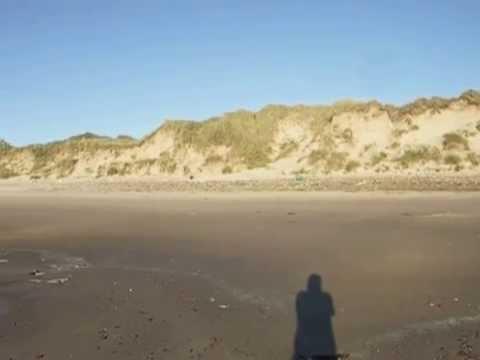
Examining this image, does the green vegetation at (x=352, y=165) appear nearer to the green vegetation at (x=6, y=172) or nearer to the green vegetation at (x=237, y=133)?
the green vegetation at (x=237, y=133)

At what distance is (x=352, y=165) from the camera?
31.4 m

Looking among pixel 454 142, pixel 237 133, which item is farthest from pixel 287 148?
pixel 454 142

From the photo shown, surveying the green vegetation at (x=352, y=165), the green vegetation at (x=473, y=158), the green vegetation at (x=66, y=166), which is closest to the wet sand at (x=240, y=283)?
the green vegetation at (x=473, y=158)

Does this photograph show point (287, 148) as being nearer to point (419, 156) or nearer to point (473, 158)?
point (419, 156)

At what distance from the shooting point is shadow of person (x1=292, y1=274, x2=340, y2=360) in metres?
5.99

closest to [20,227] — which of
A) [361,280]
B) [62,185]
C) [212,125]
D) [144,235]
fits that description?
[144,235]

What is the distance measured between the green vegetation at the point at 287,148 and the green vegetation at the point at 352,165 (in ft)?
17.2

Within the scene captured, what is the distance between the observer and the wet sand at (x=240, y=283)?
6.31m

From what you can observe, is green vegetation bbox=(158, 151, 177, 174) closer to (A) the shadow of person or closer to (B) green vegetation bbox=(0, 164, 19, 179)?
(B) green vegetation bbox=(0, 164, 19, 179)

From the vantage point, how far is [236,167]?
36094mm

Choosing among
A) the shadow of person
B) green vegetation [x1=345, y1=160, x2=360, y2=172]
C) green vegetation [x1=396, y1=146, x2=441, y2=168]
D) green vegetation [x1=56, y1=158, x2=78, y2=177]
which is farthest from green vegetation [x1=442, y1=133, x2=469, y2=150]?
green vegetation [x1=56, y1=158, x2=78, y2=177]

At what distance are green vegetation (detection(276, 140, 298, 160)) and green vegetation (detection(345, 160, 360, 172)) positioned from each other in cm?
524

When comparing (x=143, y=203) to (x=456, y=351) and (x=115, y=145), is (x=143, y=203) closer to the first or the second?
(x=456, y=351)

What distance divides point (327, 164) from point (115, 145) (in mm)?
18316
